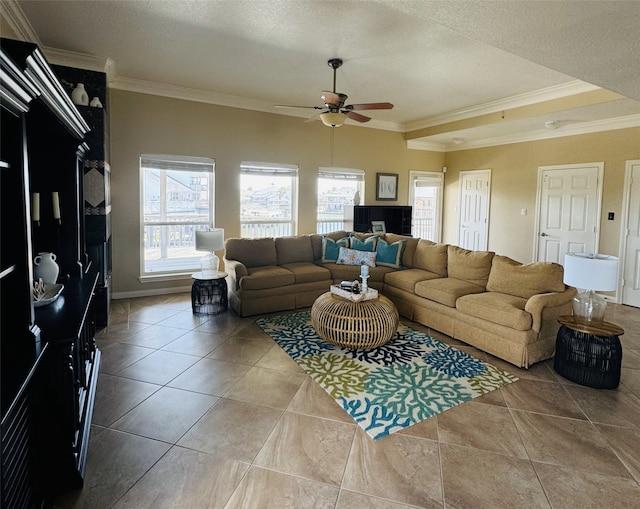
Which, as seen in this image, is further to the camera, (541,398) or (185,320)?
(185,320)

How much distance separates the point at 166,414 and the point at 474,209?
693 centimetres

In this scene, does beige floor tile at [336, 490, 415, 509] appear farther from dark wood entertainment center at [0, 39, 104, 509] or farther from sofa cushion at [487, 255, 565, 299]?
sofa cushion at [487, 255, 565, 299]

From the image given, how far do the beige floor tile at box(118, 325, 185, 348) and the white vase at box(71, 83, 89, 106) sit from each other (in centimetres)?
244

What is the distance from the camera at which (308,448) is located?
2.19m

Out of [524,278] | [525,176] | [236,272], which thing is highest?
[525,176]

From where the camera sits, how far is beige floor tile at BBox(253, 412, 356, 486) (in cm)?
201

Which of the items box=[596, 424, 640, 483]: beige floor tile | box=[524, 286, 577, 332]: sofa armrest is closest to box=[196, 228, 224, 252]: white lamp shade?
box=[524, 286, 577, 332]: sofa armrest

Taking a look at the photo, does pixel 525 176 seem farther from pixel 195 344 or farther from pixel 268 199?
pixel 195 344

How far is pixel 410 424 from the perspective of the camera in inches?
95.9

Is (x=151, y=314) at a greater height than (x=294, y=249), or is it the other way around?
(x=294, y=249)

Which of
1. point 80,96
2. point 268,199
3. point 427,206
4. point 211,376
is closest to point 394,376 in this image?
point 211,376

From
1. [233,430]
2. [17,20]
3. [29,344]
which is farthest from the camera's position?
[17,20]

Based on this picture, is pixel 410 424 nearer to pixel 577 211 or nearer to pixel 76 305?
pixel 76 305

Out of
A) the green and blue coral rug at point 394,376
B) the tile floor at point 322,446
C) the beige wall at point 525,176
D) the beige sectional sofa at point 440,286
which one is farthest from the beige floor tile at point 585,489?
the beige wall at point 525,176
